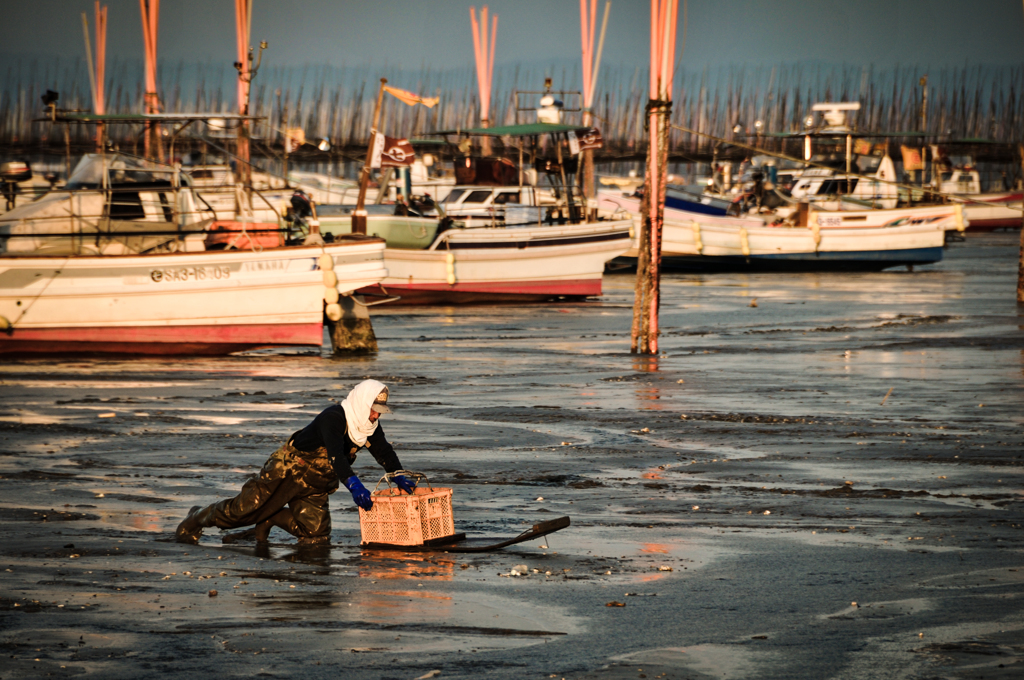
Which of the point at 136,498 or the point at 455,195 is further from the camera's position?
the point at 455,195

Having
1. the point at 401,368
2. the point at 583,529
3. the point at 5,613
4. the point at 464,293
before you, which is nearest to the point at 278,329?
the point at 401,368

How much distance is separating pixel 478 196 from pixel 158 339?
1253cm

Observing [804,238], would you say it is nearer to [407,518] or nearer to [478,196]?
[478,196]

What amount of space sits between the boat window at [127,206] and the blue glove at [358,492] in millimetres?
14479

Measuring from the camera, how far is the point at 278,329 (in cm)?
2148

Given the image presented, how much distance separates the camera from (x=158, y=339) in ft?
69.6

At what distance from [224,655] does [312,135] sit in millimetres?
79285

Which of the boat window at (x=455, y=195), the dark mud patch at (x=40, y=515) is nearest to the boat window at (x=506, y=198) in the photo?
the boat window at (x=455, y=195)

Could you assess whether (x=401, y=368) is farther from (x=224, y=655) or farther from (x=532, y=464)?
(x=224, y=655)

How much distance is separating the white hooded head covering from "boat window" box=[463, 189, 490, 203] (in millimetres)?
24044

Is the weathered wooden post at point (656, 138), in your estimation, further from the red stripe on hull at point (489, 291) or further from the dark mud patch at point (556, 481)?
the red stripe on hull at point (489, 291)

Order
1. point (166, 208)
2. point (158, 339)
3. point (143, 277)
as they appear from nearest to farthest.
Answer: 1. point (143, 277)
2. point (158, 339)
3. point (166, 208)

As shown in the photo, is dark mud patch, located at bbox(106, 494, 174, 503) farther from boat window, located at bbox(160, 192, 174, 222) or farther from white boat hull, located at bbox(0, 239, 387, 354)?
boat window, located at bbox(160, 192, 174, 222)

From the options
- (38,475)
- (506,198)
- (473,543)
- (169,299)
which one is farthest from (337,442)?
A: (506,198)
